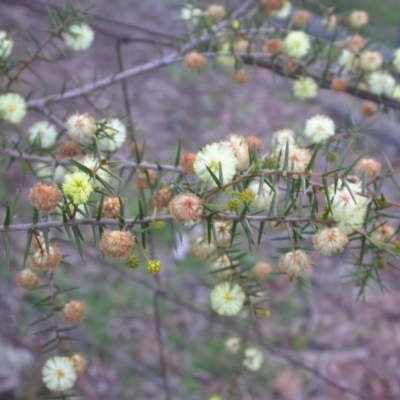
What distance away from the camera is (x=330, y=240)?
2.96 ft

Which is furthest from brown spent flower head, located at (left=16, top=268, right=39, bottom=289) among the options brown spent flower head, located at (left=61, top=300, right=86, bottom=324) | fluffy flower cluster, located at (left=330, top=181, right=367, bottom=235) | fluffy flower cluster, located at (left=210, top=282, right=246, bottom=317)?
fluffy flower cluster, located at (left=330, top=181, right=367, bottom=235)

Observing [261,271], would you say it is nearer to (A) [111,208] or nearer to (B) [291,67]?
(A) [111,208]

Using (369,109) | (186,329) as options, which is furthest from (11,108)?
(186,329)

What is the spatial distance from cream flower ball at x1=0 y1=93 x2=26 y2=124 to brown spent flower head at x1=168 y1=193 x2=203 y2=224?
2.02 ft

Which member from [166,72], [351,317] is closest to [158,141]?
[166,72]

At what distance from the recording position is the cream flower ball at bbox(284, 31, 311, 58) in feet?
4.67

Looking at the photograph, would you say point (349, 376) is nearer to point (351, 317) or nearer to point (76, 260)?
point (351, 317)

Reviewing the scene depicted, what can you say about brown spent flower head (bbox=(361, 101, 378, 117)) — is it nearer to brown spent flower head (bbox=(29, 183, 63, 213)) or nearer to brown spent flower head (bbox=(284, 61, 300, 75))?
brown spent flower head (bbox=(284, 61, 300, 75))

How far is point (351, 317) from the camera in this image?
338cm

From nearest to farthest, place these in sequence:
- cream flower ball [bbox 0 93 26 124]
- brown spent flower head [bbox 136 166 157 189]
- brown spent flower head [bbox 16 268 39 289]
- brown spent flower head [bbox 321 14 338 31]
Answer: brown spent flower head [bbox 16 268 39 289] → brown spent flower head [bbox 136 166 157 189] → cream flower ball [bbox 0 93 26 124] → brown spent flower head [bbox 321 14 338 31]

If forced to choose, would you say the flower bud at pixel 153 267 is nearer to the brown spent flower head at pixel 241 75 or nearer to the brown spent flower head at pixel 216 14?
the brown spent flower head at pixel 241 75

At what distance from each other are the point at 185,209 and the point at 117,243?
117 millimetres

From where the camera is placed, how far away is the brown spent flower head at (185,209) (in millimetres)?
869

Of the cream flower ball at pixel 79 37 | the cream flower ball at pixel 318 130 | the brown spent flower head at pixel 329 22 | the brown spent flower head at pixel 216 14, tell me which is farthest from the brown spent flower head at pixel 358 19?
the cream flower ball at pixel 79 37
